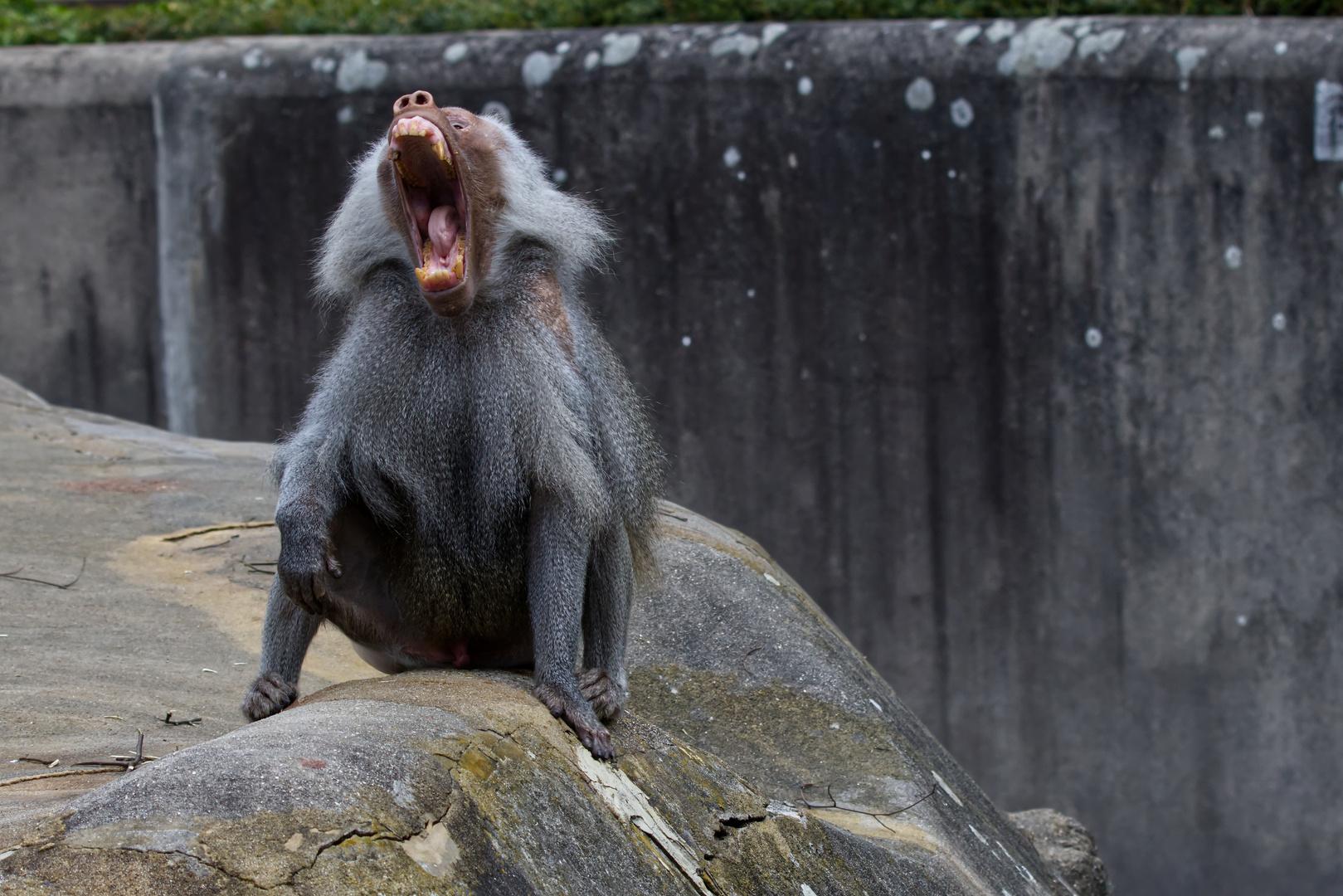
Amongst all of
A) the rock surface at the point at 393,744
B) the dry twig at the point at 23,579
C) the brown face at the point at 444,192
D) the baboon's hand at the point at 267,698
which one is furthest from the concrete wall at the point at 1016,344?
the baboon's hand at the point at 267,698

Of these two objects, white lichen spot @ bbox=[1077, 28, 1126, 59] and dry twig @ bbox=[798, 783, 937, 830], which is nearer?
dry twig @ bbox=[798, 783, 937, 830]

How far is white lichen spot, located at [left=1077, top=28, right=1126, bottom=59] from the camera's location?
542 centimetres

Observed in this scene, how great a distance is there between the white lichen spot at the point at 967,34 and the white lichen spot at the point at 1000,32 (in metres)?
0.04

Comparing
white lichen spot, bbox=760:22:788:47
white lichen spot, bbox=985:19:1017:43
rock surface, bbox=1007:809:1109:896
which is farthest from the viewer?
white lichen spot, bbox=760:22:788:47

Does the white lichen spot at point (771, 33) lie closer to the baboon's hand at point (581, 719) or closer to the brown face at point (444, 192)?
the brown face at point (444, 192)

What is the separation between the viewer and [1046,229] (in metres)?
5.55

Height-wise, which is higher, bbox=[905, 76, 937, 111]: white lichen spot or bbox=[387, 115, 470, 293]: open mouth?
bbox=[905, 76, 937, 111]: white lichen spot

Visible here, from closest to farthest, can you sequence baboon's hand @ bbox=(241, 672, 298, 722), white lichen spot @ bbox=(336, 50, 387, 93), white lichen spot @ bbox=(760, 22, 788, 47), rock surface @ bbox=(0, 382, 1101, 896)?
rock surface @ bbox=(0, 382, 1101, 896), baboon's hand @ bbox=(241, 672, 298, 722), white lichen spot @ bbox=(760, 22, 788, 47), white lichen spot @ bbox=(336, 50, 387, 93)

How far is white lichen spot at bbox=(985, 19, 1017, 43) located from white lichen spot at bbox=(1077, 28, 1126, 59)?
0.89 ft

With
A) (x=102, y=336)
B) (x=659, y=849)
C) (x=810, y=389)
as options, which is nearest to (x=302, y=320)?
(x=102, y=336)

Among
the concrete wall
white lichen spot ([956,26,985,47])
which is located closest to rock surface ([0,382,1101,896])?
the concrete wall

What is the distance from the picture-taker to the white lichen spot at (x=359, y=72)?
6027 millimetres

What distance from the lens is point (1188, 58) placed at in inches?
211

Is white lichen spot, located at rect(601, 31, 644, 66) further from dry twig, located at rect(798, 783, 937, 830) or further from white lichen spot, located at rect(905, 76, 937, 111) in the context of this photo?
dry twig, located at rect(798, 783, 937, 830)
